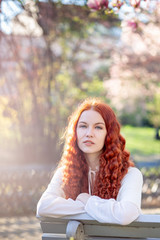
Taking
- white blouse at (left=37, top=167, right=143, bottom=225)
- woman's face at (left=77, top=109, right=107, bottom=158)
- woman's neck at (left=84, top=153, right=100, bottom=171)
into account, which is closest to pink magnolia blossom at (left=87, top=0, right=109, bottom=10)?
woman's face at (left=77, top=109, right=107, bottom=158)

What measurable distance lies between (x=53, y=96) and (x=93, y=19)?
1.47 meters

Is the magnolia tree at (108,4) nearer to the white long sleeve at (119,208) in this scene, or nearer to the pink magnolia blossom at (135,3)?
the pink magnolia blossom at (135,3)

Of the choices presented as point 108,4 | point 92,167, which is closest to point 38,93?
point 108,4

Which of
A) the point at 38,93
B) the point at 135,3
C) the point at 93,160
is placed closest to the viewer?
the point at 93,160

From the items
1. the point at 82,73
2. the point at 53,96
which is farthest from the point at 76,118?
the point at 82,73

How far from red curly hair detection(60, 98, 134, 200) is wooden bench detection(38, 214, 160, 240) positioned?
0.80ft

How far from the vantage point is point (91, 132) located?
77.3 inches

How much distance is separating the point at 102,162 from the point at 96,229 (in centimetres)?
40

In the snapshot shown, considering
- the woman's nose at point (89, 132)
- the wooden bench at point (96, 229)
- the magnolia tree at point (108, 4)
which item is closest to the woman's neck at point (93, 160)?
the woman's nose at point (89, 132)

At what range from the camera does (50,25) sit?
5957 millimetres

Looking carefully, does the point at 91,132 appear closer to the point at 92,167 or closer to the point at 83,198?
the point at 92,167

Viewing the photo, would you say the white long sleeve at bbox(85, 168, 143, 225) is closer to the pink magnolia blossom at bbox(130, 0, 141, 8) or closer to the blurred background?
the pink magnolia blossom at bbox(130, 0, 141, 8)

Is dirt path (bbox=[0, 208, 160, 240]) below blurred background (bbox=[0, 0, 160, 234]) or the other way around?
below

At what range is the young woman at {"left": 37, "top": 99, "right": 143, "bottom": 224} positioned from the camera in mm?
1811
